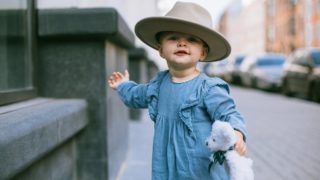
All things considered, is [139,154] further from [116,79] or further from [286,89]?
[286,89]

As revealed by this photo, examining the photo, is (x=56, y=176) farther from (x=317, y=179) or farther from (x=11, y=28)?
(x=317, y=179)

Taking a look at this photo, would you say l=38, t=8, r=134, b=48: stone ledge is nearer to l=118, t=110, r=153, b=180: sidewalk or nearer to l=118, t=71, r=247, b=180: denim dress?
l=118, t=71, r=247, b=180: denim dress

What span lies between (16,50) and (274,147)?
13.2 ft

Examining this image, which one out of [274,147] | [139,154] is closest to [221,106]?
[139,154]

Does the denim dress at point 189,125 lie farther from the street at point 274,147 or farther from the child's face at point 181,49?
the street at point 274,147

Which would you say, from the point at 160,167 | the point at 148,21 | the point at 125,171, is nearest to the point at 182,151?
the point at 160,167

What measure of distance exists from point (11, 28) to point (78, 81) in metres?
0.76

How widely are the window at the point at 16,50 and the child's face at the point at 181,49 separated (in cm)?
102

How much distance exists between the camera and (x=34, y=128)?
2.70 m

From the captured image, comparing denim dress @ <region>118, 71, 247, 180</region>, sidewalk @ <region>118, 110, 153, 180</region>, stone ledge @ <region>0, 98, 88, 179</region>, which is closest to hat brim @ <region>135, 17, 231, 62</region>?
denim dress @ <region>118, 71, 247, 180</region>

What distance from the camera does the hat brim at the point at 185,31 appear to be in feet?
9.17

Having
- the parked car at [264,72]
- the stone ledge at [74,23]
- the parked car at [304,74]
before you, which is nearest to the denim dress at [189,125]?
the stone ledge at [74,23]

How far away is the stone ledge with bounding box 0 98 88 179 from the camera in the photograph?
2.29 meters

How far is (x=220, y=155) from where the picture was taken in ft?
8.30
